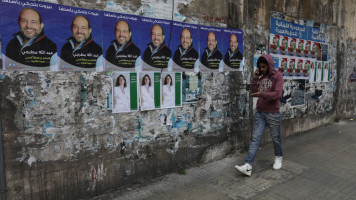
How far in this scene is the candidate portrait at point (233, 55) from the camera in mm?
4750

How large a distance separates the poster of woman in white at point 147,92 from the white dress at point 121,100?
216mm

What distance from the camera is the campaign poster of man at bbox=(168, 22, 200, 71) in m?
4.02

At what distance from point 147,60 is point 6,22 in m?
1.66

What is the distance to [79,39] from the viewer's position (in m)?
3.16

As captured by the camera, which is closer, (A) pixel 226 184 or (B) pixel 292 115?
(A) pixel 226 184

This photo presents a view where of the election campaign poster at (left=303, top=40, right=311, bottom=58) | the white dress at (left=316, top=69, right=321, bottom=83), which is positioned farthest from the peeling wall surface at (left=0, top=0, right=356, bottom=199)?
the white dress at (left=316, top=69, right=321, bottom=83)

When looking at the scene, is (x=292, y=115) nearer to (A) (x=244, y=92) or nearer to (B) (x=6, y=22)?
(A) (x=244, y=92)

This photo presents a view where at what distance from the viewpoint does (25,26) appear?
280 centimetres

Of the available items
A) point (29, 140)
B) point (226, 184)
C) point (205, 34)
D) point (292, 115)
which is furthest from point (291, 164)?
point (29, 140)

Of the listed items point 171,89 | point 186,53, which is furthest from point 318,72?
point 171,89

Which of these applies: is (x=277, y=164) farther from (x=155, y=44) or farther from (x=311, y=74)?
(x=311, y=74)

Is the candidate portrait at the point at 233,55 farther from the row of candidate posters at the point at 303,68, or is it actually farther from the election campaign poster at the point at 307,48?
the election campaign poster at the point at 307,48

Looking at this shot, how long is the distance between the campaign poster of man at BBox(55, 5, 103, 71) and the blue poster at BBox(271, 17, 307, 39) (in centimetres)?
379

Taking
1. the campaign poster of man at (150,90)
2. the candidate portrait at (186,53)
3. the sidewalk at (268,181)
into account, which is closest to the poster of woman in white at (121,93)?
the campaign poster of man at (150,90)
